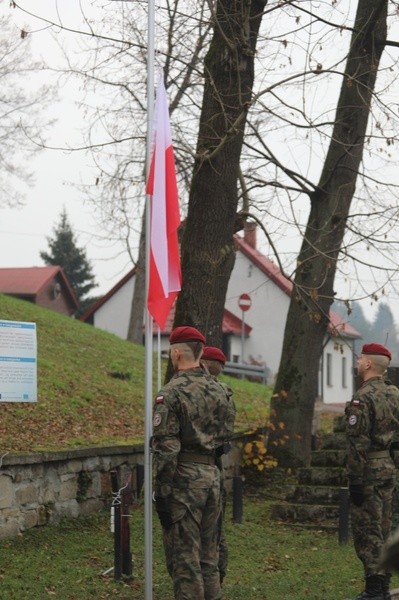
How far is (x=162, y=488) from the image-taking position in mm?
7980

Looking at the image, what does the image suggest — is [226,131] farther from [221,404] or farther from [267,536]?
[221,404]

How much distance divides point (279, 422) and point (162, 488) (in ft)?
33.7

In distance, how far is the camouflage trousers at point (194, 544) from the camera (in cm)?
800

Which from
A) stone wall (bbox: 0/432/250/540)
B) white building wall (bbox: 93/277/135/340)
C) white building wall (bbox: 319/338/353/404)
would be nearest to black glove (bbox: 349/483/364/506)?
stone wall (bbox: 0/432/250/540)

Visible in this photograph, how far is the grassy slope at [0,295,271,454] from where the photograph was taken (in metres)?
14.2

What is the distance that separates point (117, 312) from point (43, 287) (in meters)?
9.74

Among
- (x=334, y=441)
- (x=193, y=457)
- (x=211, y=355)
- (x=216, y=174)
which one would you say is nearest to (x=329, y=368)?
(x=334, y=441)

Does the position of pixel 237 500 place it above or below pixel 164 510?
below

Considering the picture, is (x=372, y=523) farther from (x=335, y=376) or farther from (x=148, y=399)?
(x=335, y=376)

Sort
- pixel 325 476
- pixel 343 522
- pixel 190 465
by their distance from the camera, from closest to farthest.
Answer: pixel 190 465, pixel 343 522, pixel 325 476

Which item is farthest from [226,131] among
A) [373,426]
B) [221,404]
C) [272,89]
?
[221,404]

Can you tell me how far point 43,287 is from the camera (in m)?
72.4

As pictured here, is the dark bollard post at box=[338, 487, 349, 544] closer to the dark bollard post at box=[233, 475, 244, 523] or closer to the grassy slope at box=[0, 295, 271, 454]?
the dark bollard post at box=[233, 475, 244, 523]

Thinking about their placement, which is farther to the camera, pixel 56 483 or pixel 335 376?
pixel 335 376
